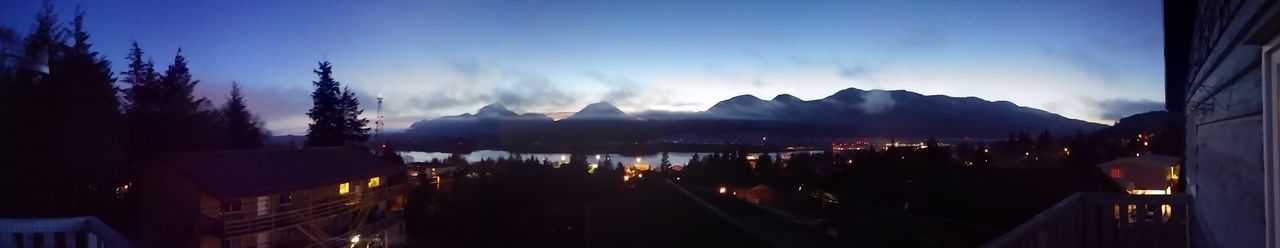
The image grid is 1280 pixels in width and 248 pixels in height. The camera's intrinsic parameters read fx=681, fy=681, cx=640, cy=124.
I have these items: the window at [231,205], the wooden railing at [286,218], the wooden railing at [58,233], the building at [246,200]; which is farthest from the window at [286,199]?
the wooden railing at [58,233]

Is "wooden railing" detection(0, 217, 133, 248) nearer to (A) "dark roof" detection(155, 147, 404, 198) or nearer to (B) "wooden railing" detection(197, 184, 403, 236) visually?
(A) "dark roof" detection(155, 147, 404, 198)

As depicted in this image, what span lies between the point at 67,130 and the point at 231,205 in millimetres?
3847

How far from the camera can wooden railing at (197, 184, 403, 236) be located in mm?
13984

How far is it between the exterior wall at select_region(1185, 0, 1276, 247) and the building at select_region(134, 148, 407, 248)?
49.7 feet

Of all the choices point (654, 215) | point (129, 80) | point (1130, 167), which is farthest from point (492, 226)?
point (1130, 167)

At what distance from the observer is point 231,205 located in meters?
14.3

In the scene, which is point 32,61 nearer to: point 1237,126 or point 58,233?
point 58,233

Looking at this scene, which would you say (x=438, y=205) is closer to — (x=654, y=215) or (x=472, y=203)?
(x=472, y=203)

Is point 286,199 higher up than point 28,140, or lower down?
lower down

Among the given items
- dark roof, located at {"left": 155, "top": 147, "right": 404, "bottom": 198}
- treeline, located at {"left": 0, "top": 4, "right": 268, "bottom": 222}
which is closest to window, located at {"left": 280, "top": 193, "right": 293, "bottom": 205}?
dark roof, located at {"left": 155, "top": 147, "right": 404, "bottom": 198}

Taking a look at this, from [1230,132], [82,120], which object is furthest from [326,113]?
[1230,132]

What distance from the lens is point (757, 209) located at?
605 centimetres

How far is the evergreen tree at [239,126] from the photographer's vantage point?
20844 mm

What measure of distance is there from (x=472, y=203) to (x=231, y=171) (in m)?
12.4
